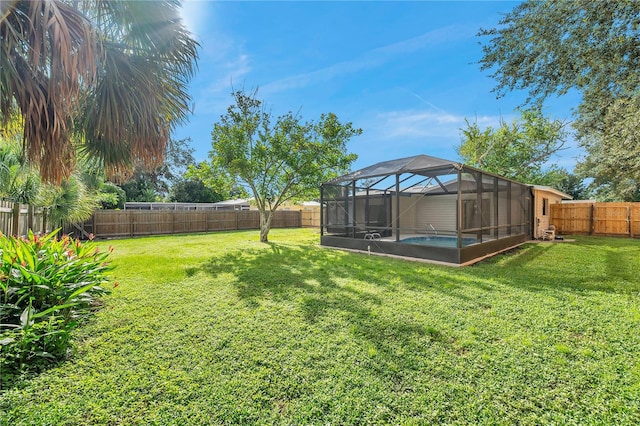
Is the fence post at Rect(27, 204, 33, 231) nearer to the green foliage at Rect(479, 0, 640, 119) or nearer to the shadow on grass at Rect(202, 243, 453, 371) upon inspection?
the shadow on grass at Rect(202, 243, 453, 371)

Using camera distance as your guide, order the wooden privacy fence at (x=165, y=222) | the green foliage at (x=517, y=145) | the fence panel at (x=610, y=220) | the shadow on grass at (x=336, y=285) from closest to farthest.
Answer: the shadow on grass at (x=336, y=285) < the fence panel at (x=610, y=220) < the wooden privacy fence at (x=165, y=222) < the green foliage at (x=517, y=145)

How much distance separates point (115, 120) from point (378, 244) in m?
7.03

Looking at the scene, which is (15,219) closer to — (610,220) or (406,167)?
(406,167)

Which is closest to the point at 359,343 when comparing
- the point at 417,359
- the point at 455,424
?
the point at 417,359

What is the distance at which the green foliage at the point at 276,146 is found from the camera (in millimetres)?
10164

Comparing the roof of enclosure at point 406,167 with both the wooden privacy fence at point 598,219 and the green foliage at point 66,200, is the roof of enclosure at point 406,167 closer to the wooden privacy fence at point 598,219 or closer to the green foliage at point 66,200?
the green foliage at point 66,200

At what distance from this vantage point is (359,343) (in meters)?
2.75

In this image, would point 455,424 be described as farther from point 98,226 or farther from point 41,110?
point 98,226


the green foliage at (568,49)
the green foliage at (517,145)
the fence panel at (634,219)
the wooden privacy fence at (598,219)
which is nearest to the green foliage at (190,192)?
the green foliage at (517,145)

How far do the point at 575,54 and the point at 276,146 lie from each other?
319 inches

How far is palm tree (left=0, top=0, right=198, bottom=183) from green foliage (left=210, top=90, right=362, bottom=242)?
6.28 metres

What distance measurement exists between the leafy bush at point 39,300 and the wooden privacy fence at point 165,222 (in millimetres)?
10138

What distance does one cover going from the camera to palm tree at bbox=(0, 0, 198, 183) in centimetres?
227

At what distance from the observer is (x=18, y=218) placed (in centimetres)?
557
